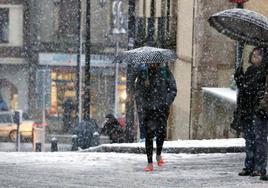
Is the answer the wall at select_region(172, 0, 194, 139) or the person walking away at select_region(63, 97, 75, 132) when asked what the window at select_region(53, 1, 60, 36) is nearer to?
the person walking away at select_region(63, 97, 75, 132)

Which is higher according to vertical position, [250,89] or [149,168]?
[250,89]

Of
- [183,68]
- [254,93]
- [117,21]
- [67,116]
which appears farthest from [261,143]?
[117,21]

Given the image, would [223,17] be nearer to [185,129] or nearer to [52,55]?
[185,129]

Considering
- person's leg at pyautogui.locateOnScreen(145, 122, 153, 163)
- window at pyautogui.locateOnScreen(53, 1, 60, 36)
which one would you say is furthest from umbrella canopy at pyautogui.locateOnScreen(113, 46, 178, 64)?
window at pyautogui.locateOnScreen(53, 1, 60, 36)

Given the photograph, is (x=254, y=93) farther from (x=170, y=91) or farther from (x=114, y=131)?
(x=114, y=131)

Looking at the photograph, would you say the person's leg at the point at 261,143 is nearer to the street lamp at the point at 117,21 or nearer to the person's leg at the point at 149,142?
the person's leg at the point at 149,142

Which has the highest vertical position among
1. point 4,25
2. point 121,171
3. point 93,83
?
point 121,171

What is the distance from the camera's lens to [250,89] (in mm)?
8648

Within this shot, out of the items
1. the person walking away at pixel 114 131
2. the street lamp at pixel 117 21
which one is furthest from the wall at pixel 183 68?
the street lamp at pixel 117 21

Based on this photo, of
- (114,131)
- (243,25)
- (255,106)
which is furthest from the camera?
(114,131)

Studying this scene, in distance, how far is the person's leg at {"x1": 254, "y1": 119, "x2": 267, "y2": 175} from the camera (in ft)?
28.1

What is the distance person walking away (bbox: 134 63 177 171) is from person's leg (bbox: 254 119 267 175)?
4.81 ft

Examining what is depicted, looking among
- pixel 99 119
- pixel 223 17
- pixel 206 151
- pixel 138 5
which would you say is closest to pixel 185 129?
pixel 206 151

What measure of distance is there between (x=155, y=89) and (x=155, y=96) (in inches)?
4.6
